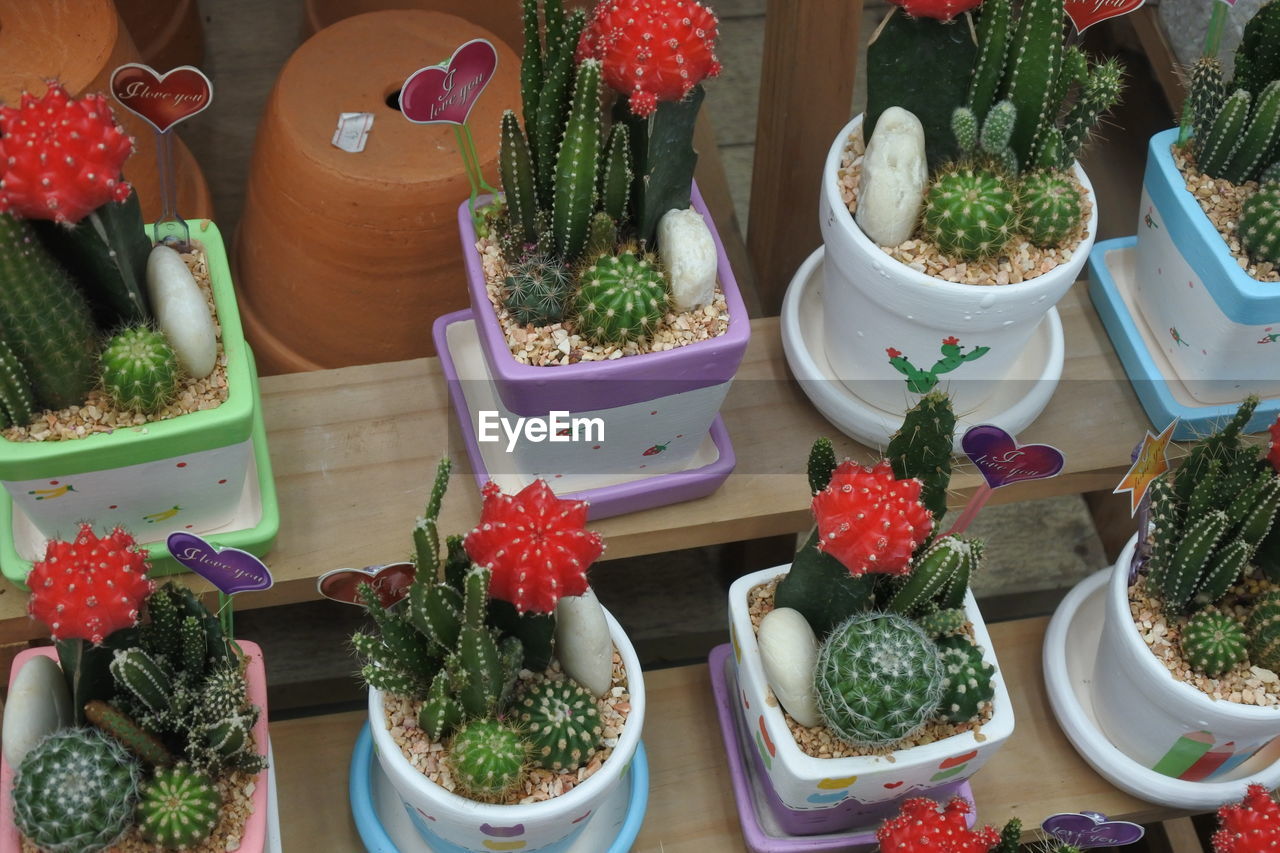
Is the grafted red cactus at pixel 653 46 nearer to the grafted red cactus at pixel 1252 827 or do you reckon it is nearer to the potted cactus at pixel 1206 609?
the potted cactus at pixel 1206 609

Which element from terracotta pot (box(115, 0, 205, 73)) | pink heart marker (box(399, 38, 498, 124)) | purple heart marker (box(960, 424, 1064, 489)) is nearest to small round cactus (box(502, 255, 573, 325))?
pink heart marker (box(399, 38, 498, 124))

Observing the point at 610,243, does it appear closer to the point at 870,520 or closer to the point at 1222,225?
the point at 870,520

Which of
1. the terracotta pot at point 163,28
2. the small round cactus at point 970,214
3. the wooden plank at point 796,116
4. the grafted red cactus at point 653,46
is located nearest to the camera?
the grafted red cactus at point 653,46

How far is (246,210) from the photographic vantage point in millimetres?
1771

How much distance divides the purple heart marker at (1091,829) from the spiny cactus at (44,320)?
0.91 metres

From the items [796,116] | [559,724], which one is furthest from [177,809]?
[796,116]

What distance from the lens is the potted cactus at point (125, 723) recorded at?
1028 mm

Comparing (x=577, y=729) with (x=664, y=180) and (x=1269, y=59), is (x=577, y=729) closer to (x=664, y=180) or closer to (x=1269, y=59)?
(x=664, y=180)

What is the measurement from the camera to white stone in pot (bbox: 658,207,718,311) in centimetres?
116

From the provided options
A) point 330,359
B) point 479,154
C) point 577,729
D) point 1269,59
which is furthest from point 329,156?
point 1269,59

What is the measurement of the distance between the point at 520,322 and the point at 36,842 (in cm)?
55

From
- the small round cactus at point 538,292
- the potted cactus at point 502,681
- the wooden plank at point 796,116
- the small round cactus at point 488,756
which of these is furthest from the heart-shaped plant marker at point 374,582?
the wooden plank at point 796,116

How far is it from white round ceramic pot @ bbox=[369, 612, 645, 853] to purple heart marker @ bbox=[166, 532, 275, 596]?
142 millimetres

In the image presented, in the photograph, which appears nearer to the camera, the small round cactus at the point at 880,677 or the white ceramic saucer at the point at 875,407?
the small round cactus at the point at 880,677
